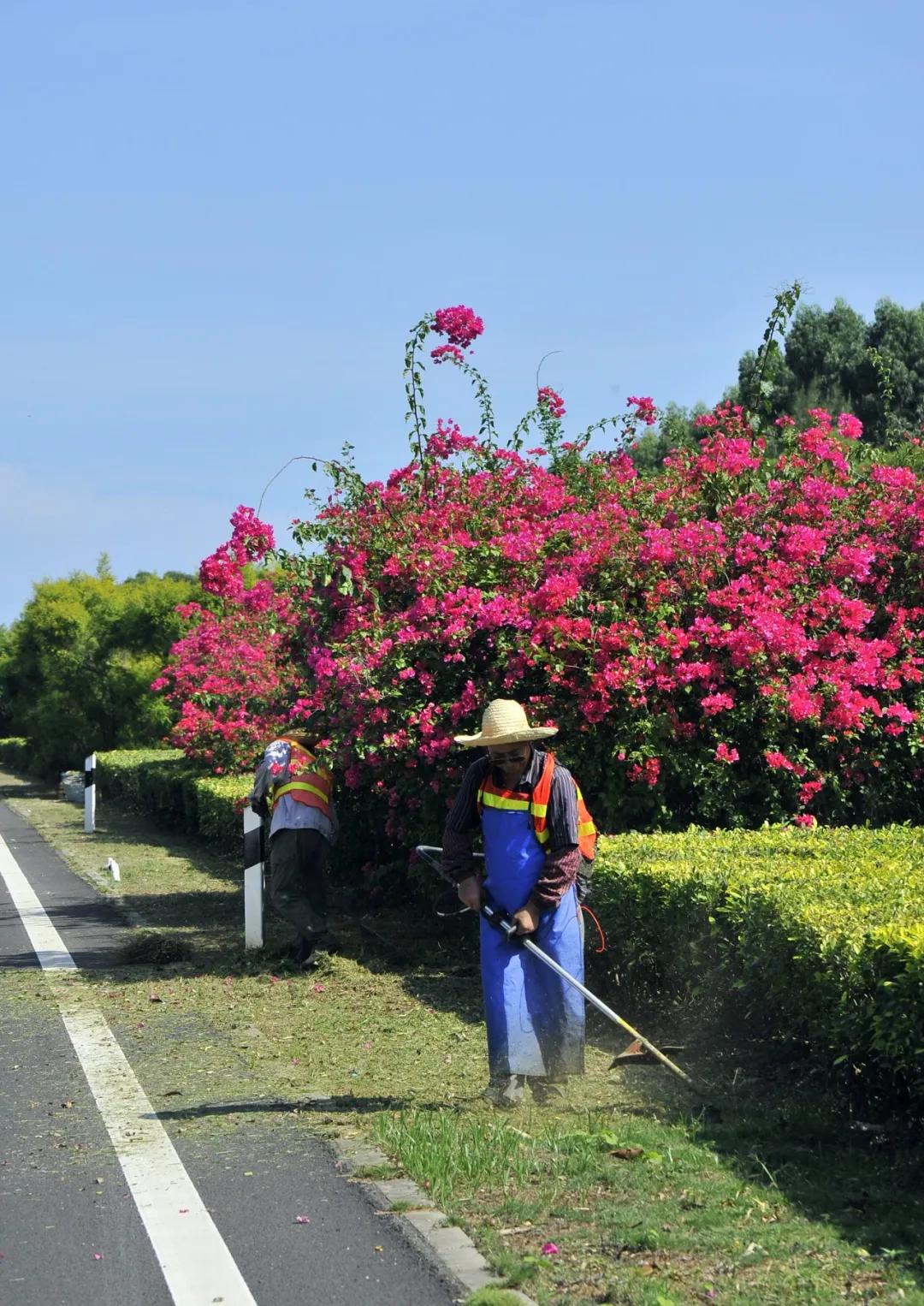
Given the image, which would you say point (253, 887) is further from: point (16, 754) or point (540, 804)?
point (16, 754)

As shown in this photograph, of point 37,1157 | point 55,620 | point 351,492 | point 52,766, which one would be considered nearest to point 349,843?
point 351,492

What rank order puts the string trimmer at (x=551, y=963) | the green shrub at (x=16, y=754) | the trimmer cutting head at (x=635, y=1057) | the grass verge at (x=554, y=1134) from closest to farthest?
1. the grass verge at (x=554, y=1134)
2. the string trimmer at (x=551, y=963)
3. the trimmer cutting head at (x=635, y=1057)
4. the green shrub at (x=16, y=754)

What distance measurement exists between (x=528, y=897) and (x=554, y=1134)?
1076 mm

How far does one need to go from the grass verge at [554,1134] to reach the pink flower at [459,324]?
550cm

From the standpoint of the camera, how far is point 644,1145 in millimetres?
5727

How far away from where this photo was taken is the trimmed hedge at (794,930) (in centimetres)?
554

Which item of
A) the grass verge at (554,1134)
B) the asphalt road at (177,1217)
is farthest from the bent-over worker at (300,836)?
the asphalt road at (177,1217)

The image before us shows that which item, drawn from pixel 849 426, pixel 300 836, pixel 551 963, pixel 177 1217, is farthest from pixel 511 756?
pixel 849 426

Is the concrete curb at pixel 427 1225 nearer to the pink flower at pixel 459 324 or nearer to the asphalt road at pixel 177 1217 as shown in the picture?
the asphalt road at pixel 177 1217

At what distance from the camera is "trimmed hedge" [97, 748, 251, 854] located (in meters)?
19.5

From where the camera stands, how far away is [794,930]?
6262mm

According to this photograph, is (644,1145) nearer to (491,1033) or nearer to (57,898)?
(491,1033)

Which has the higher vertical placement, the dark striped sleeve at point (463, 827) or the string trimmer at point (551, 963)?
the dark striped sleeve at point (463, 827)

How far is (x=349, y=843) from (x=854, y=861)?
7.30 m
